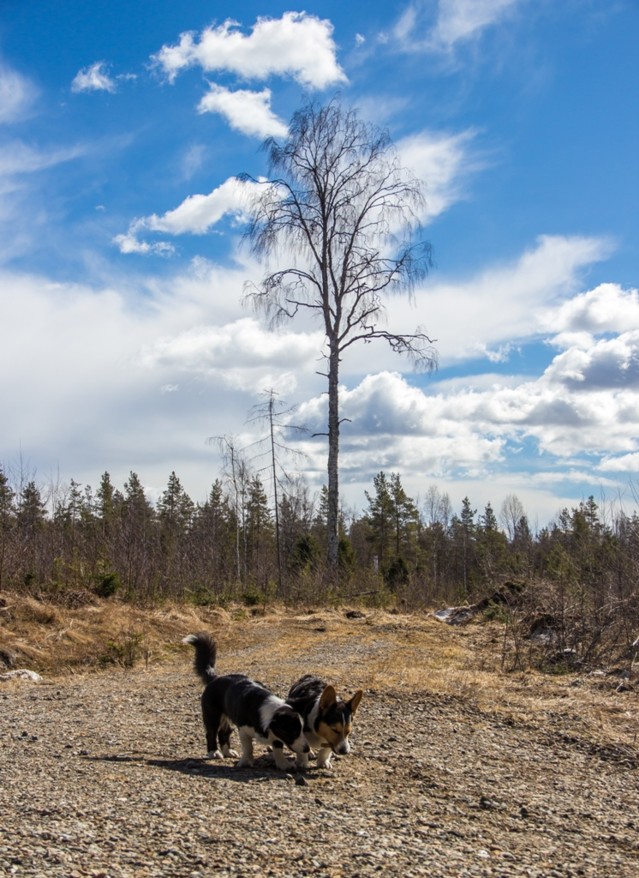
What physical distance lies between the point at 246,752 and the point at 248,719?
37cm

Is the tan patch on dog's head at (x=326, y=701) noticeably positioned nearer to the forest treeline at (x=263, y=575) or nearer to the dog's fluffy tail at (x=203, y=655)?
the dog's fluffy tail at (x=203, y=655)

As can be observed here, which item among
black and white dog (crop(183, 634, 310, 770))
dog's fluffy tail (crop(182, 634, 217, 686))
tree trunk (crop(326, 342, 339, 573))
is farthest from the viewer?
tree trunk (crop(326, 342, 339, 573))

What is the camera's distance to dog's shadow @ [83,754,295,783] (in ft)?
19.8

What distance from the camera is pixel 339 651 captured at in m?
14.5

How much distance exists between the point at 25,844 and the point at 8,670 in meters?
9.92

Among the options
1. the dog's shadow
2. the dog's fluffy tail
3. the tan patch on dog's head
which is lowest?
the dog's shadow

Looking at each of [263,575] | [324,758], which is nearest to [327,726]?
[324,758]

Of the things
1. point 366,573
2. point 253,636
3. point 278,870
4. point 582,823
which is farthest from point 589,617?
point 366,573

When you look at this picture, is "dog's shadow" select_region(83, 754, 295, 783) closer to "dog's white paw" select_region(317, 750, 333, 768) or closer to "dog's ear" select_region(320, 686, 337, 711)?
"dog's white paw" select_region(317, 750, 333, 768)

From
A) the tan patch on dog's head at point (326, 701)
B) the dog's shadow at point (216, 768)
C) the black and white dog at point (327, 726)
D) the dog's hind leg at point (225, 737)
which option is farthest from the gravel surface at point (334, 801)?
the tan patch on dog's head at point (326, 701)

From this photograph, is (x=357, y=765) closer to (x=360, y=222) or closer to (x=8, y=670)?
(x=8, y=670)

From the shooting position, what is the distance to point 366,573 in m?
26.7

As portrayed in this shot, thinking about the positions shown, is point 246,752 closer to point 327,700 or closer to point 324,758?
point 324,758

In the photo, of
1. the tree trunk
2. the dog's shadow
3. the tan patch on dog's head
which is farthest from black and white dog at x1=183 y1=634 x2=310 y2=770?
the tree trunk
